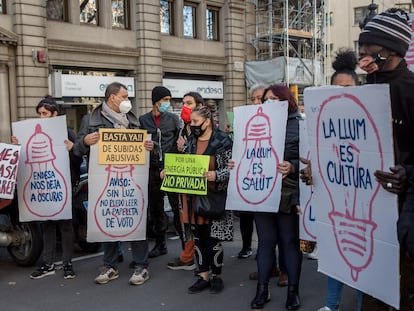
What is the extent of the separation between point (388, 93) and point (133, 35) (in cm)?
1859

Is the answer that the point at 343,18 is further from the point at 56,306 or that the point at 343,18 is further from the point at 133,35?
the point at 56,306

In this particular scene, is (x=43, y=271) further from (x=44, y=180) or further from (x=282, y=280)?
(x=282, y=280)

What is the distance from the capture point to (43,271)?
570 cm

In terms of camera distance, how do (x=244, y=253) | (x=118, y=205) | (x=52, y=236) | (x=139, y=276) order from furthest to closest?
(x=244, y=253)
(x=52, y=236)
(x=118, y=205)
(x=139, y=276)

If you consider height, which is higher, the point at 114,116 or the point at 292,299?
the point at 114,116

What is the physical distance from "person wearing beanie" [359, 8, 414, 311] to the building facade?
49.7 feet

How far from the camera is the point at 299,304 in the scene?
4.49m

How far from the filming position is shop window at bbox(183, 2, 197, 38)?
22761 mm

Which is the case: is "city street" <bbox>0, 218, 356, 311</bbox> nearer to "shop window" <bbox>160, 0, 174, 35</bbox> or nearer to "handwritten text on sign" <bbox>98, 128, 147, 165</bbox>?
"handwritten text on sign" <bbox>98, 128, 147, 165</bbox>

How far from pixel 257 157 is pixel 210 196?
26.2 inches

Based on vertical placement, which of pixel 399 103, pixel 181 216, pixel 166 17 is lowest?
pixel 181 216

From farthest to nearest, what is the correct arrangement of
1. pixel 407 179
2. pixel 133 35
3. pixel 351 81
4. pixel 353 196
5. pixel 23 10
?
pixel 133 35 < pixel 23 10 < pixel 351 81 < pixel 353 196 < pixel 407 179

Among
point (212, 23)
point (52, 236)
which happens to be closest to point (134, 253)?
point (52, 236)

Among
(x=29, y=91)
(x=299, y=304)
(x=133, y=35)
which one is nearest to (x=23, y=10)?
(x=29, y=91)
